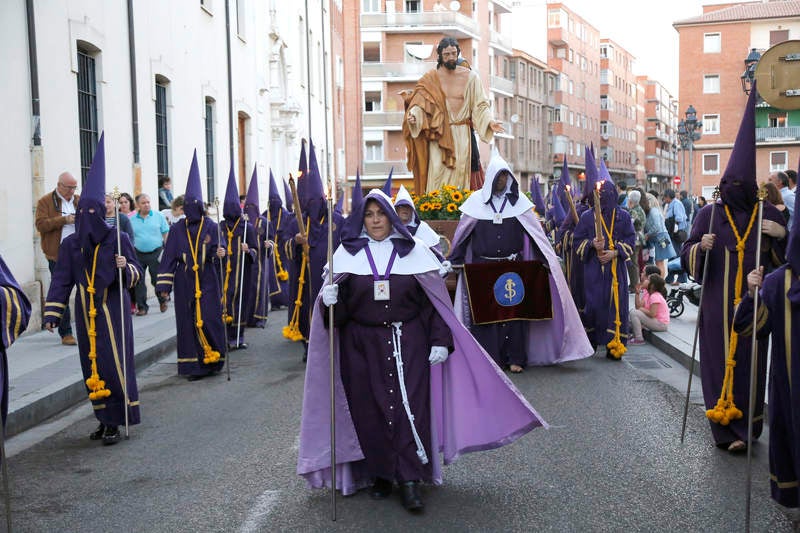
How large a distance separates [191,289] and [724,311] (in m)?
6.09

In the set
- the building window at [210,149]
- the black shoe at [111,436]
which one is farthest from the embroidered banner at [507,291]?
the building window at [210,149]

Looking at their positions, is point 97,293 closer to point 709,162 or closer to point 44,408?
point 44,408

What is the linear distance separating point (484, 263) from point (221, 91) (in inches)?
622

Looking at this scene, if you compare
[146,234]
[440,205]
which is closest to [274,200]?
[146,234]

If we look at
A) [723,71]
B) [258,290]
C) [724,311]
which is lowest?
[258,290]

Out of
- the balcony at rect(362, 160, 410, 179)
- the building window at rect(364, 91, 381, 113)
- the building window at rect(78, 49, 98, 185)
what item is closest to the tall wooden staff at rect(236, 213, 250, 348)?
the building window at rect(78, 49, 98, 185)

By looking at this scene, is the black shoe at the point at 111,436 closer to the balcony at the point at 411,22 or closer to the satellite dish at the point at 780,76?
the satellite dish at the point at 780,76

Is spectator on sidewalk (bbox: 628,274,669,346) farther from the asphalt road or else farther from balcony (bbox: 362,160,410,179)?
balcony (bbox: 362,160,410,179)

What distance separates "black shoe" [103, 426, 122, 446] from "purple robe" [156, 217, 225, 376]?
307 centimetres

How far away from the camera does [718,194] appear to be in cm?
743

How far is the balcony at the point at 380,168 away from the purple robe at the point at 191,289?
51.5m

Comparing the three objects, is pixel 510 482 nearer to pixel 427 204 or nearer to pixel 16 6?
pixel 427 204

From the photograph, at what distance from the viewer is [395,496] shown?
6.19 m

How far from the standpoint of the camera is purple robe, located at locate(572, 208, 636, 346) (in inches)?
474
